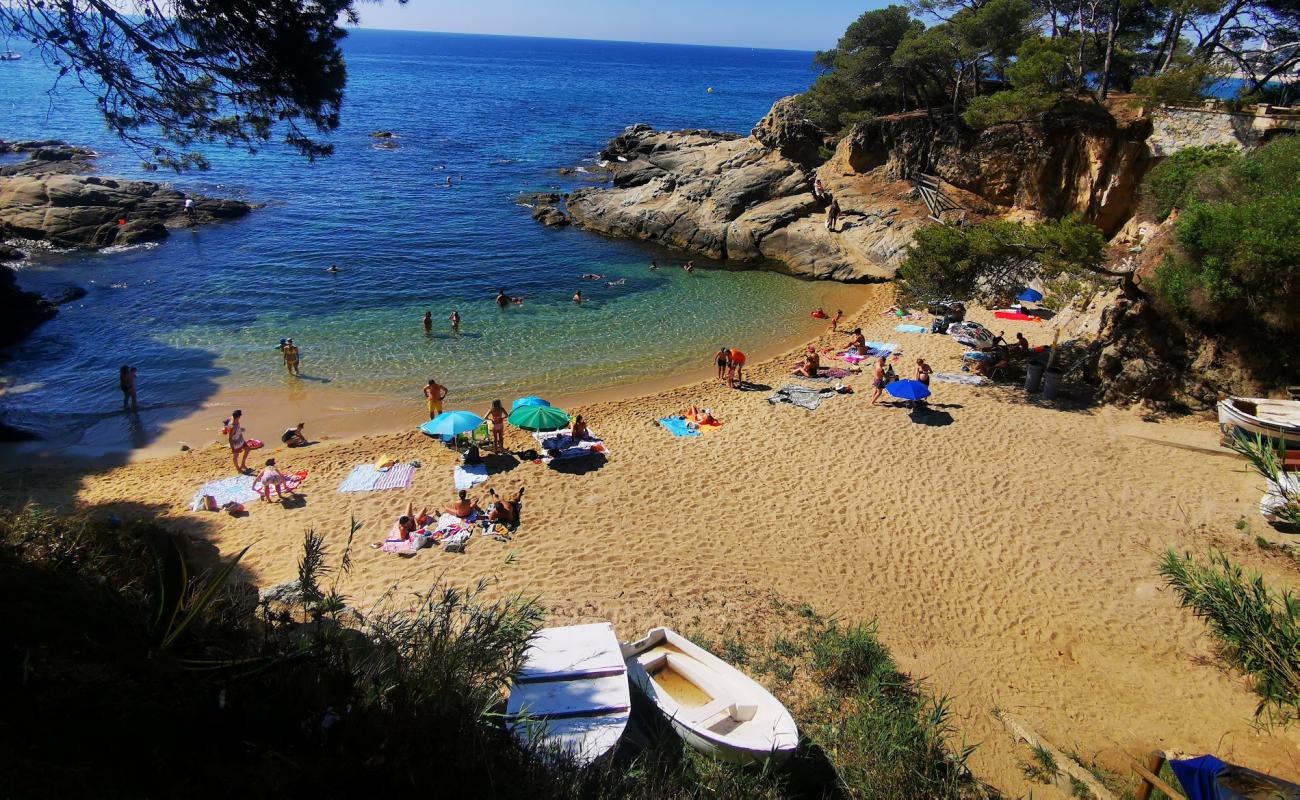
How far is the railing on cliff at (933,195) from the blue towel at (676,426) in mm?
17449

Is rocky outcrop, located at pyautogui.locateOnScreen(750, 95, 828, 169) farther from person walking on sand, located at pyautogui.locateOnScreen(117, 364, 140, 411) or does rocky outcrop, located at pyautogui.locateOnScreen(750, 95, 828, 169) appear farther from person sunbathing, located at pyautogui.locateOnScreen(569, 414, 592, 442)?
person walking on sand, located at pyautogui.locateOnScreen(117, 364, 140, 411)

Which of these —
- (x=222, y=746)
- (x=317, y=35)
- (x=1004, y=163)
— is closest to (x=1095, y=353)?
(x=1004, y=163)

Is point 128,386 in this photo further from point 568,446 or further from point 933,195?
point 933,195

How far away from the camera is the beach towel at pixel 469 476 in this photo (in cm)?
1444

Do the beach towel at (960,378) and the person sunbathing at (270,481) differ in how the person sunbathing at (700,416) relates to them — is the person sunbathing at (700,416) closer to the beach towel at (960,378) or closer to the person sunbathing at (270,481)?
the beach towel at (960,378)

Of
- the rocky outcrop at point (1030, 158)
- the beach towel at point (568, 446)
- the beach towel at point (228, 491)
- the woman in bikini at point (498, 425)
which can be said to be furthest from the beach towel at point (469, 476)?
the rocky outcrop at point (1030, 158)

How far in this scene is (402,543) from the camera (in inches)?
485

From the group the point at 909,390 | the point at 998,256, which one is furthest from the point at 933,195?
the point at 909,390

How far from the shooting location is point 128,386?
1831 centimetres

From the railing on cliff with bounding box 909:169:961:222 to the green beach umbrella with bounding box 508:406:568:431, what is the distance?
67.5 feet

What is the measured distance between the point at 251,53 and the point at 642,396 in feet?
39.4

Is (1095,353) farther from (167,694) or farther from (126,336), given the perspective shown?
(126,336)

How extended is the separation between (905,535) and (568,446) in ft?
23.3

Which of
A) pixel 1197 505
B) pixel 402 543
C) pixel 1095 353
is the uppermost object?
pixel 1095 353
